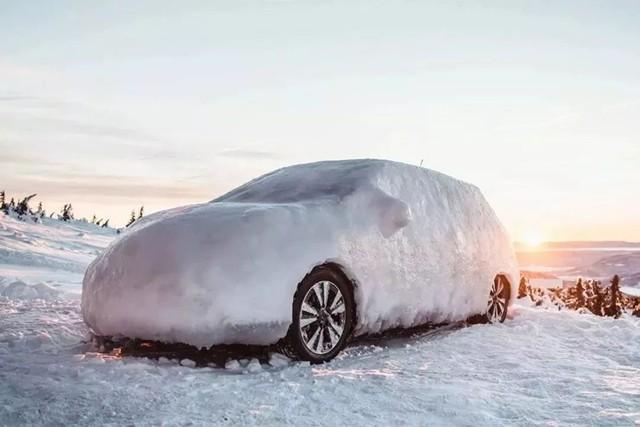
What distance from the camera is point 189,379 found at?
4.37 meters

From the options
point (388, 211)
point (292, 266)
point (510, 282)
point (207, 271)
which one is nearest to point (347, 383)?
point (292, 266)

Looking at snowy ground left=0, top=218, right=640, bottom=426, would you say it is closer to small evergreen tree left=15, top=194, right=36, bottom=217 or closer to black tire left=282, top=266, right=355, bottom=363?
black tire left=282, top=266, right=355, bottom=363

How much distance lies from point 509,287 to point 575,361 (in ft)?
8.63

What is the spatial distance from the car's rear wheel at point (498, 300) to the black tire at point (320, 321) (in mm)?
2925

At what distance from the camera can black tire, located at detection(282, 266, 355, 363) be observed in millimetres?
5055

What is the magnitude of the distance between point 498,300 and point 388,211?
2.86m

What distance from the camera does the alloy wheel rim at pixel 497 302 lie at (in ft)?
26.1

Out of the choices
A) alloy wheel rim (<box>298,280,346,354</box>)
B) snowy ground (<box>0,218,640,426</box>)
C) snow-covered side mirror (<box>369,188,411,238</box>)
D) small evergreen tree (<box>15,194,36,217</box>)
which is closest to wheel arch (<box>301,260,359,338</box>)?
alloy wheel rim (<box>298,280,346,354</box>)

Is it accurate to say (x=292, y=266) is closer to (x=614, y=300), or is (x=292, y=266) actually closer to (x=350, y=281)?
(x=350, y=281)

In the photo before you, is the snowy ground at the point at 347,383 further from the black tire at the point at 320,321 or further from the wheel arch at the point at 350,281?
the wheel arch at the point at 350,281

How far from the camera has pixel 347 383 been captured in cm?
443

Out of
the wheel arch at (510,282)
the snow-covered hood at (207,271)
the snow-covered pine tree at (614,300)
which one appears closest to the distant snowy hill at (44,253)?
the snow-covered hood at (207,271)

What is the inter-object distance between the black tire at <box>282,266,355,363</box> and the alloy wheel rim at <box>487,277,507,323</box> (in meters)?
2.93

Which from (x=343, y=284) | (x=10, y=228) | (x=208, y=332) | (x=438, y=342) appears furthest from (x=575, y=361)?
(x=10, y=228)
